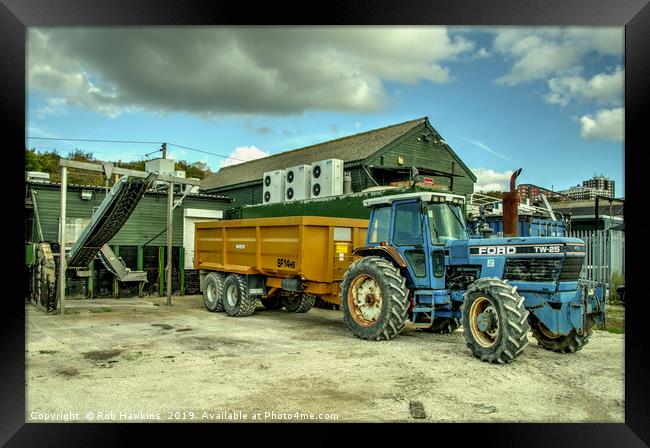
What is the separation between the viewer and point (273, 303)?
12484mm

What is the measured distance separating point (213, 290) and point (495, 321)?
723 cm

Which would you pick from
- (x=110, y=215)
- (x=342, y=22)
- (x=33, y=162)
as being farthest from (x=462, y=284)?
(x=33, y=162)

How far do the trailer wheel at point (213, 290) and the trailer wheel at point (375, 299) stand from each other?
4263 millimetres

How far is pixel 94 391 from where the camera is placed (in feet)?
18.3

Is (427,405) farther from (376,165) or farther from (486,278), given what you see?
(376,165)

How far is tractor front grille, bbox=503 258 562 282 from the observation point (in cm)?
671

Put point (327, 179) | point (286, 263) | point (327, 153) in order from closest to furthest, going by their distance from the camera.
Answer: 1. point (286, 263)
2. point (327, 179)
3. point (327, 153)

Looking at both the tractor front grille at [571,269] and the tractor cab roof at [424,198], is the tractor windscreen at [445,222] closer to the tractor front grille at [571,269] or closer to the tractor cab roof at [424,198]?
the tractor cab roof at [424,198]

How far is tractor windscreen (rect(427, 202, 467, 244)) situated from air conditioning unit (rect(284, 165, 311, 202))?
346 inches

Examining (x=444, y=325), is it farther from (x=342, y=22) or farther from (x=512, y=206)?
(x=342, y=22)

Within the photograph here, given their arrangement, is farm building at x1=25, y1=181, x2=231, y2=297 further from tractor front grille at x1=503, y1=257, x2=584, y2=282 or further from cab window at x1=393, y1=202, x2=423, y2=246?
tractor front grille at x1=503, y1=257, x2=584, y2=282

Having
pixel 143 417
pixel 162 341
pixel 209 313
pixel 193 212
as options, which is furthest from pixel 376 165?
pixel 143 417

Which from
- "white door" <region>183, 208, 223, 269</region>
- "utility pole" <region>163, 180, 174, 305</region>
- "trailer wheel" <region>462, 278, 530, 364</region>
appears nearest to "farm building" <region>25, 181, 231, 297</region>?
"white door" <region>183, 208, 223, 269</region>

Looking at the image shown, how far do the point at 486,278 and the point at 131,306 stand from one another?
9.27 m
